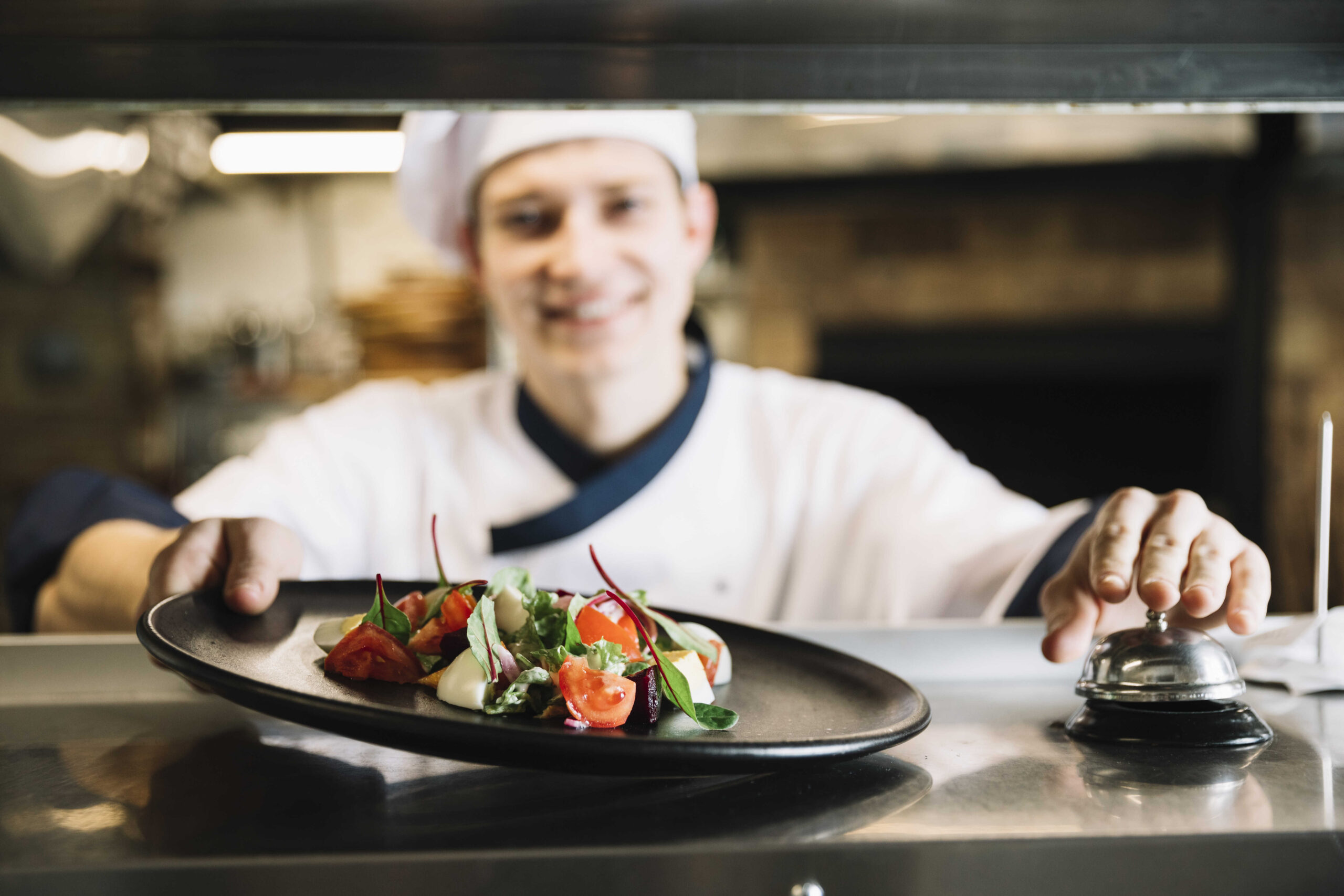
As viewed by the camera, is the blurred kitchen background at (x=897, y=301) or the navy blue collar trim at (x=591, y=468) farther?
the blurred kitchen background at (x=897, y=301)

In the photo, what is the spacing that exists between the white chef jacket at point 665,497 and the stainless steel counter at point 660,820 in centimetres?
67

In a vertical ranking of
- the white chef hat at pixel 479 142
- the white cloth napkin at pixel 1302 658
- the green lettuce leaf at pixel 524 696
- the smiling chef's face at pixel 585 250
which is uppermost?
the white chef hat at pixel 479 142

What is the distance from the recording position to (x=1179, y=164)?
322cm

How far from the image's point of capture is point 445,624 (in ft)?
1.84

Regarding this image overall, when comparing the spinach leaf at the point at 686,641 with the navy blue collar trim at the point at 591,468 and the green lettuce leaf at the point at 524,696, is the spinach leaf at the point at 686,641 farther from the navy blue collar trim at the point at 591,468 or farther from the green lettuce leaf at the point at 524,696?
the navy blue collar trim at the point at 591,468

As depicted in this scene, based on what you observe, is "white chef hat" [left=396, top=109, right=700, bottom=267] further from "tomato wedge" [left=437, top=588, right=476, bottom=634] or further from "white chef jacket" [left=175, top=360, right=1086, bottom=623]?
"tomato wedge" [left=437, top=588, right=476, bottom=634]

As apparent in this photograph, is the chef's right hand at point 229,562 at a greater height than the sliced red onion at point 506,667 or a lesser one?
greater

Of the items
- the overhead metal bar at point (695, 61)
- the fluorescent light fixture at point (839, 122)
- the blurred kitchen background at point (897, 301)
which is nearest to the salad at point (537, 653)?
the overhead metal bar at point (695, 61)

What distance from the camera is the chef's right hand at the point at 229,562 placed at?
0.61m

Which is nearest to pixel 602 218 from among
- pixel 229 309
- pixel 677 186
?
pixel 677 186

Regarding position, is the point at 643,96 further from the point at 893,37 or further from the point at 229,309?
the point at 229,309

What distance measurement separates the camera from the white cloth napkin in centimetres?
69

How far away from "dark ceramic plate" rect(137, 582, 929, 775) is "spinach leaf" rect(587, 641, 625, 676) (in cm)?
3

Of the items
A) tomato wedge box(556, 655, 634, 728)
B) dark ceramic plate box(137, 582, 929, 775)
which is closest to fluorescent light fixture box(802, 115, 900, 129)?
dark ceramic plate box(137, 582, 929, 775)
